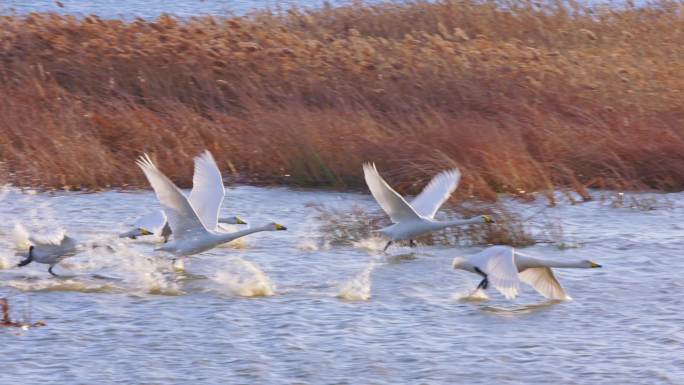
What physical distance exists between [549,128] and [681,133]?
1.35 metres

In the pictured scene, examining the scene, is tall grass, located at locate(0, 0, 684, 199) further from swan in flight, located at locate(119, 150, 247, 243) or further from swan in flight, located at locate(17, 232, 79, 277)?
swan in flight, located at locate(17, 232, 79, 277)

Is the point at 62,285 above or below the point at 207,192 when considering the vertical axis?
below

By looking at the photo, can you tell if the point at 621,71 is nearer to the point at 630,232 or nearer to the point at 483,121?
the point at 483,121

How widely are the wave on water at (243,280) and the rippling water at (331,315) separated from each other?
2 centimetres

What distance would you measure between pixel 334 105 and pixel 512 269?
6770 millimetres

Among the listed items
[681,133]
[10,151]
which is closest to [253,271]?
[10,151]

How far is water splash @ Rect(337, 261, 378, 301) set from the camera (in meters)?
9.46

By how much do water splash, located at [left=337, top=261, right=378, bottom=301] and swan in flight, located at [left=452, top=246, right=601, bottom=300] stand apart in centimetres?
80

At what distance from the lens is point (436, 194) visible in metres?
10.9

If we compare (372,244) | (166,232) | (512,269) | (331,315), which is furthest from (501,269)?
(166,232)

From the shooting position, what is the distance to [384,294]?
9664 mm

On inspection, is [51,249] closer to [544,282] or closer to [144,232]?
[144,232]

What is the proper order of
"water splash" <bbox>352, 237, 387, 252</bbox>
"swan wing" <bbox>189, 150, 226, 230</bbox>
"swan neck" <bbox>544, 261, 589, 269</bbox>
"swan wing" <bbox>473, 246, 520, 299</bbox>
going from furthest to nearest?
Result: "water splash" <bbox>352, 237, 387, 252</bbox> → "swan wing" <bbox>189, 150, 226, 230</bbox> → "swan neck" <bbox>544, 261, 589, 269</bbox> → "swan wing" <bbox>473, 246, 520, 299</bbox>

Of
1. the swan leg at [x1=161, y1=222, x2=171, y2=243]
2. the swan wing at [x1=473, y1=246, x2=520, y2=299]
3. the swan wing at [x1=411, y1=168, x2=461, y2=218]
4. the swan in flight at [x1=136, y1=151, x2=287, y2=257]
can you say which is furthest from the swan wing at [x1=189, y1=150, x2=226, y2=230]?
the swan wing at [x1=473, y1=246, x2=520, y2=299]
